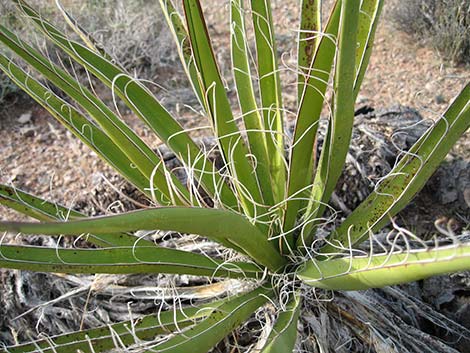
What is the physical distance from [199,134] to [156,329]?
1.24 meters

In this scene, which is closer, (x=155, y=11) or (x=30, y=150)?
(x=30, y=150)

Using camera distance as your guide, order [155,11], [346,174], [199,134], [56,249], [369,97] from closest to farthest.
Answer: [56,249], [346,174], [199,134], [369,97], [155,11]

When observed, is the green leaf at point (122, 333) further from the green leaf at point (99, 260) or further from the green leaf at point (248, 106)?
the green leaf at point (248, 106)

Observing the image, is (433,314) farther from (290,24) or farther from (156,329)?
(290,24)

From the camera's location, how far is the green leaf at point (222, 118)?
1.35 meters

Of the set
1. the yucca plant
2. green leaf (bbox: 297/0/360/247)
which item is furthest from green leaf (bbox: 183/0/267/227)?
green leaf (bbox: 297/0/360/247)

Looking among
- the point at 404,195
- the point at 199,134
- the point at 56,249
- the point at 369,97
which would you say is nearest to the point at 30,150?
the point at 199,134

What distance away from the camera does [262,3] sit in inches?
58.9

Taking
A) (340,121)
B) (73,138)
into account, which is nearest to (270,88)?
(340,121)

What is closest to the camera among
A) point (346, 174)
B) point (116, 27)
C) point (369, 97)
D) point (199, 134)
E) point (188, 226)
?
point (188, 226)

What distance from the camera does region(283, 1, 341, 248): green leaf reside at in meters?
1.33

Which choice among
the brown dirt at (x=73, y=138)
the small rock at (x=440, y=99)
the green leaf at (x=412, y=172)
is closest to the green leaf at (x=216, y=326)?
the green leaf at (x=412, y=172)

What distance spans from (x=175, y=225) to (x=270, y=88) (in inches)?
27.1

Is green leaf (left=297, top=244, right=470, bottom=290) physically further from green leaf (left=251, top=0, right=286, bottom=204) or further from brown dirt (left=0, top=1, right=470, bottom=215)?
brown dirt (left=0, top=1, right=470, bottom=215)
